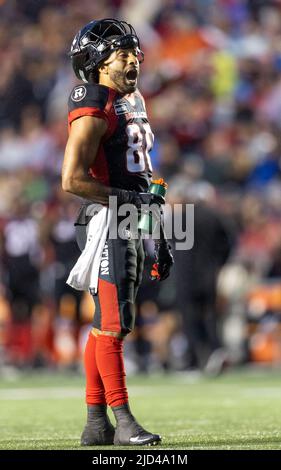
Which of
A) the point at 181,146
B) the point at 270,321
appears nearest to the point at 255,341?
the point at 270,321

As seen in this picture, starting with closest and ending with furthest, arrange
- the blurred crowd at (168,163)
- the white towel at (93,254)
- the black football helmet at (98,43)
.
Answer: the white towel at (93,254) → the black football helmet at (98,43) → the blurred crowd at (168,163)

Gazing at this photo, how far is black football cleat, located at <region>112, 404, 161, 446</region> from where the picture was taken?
17.4ft

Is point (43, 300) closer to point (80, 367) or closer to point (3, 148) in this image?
point (80, 367)

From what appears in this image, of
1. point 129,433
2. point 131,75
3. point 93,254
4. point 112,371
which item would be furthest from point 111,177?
point 129,433

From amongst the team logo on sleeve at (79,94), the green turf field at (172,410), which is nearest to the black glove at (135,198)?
the team logo on sleeve at (79,94)

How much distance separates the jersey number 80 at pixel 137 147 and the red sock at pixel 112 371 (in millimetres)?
870

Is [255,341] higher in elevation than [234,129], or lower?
lower

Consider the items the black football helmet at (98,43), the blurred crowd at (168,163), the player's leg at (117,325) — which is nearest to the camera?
the player's leg at (117,325)

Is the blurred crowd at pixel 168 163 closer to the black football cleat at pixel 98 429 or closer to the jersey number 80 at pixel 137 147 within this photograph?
the jersey number 80 at pixel 137 147

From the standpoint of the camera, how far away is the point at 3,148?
1695 cm

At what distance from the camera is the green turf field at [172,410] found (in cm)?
572

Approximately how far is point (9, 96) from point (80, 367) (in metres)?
5.44

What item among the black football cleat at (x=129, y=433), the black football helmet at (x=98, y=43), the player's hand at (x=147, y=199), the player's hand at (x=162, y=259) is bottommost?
the black football cleat at (x=129, y=433)

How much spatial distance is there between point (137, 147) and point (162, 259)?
1.87 ft
